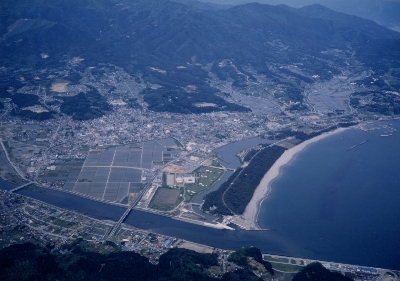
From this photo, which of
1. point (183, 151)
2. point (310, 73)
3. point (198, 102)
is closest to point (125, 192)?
point (183, 151)

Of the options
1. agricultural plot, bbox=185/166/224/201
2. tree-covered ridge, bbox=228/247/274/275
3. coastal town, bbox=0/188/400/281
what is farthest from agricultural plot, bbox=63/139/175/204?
tree-covered ridge, bbox=228/247/274/275

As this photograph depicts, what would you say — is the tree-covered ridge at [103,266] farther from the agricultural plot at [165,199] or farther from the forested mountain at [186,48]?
the forested mountain at [186,48]

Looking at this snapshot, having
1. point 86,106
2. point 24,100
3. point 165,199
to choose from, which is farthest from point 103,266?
point 24,100

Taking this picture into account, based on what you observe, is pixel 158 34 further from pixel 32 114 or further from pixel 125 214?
pixel 125 214

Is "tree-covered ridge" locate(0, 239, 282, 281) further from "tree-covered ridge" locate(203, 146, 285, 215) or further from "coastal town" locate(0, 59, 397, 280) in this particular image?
"tree-covered ridge" locate(203, 146, 285, 215)

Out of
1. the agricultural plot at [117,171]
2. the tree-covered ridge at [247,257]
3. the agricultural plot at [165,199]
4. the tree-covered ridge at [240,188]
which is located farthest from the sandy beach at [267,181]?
the agricultural plot at [117,171]

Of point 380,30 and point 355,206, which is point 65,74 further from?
point 380,30

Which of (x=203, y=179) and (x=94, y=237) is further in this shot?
(x=203, y=179)
